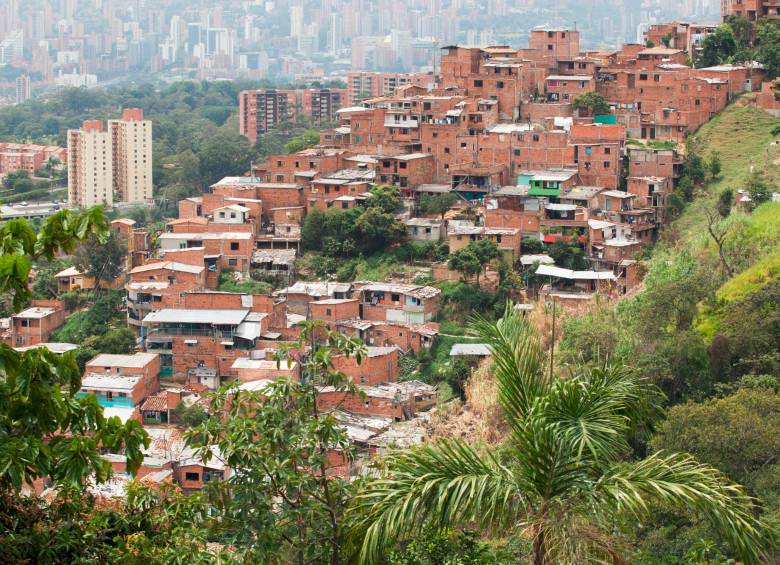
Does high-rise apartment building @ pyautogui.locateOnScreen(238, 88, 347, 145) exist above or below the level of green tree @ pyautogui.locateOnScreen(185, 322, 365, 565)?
below

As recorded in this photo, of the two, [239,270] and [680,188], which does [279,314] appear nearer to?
[239,270]

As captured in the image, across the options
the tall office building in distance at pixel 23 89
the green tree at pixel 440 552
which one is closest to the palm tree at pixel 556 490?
the green tree at pixel 440 552

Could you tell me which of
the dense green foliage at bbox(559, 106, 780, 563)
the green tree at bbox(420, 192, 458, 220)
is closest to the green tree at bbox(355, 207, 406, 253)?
the green tree at bbox(420, 192, 458, 220)

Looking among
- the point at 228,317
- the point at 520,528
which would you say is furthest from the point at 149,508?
the point at 228,317

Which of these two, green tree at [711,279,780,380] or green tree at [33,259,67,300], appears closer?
green tree at [711,279,780,380]

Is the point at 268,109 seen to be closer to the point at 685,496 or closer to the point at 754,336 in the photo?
the point at 754,336

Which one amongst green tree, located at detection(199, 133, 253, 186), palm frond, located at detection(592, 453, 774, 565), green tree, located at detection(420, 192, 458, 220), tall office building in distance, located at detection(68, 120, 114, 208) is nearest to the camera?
palm frond, located at detection(592, 453, 774, 565)

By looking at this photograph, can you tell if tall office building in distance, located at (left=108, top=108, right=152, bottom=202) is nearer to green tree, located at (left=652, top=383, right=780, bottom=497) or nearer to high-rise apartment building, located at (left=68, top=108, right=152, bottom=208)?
high-rise apartment building, located at (left=68, top=108, right=152, bottom=208)
